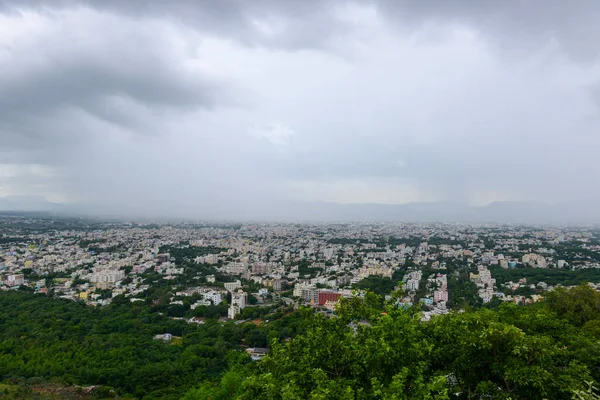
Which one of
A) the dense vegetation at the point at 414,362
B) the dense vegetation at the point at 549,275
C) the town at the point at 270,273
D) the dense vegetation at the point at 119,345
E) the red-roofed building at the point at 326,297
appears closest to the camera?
the dense vegetation at the point at 414,362

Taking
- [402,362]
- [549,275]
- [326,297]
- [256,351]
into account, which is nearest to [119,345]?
[256,351]

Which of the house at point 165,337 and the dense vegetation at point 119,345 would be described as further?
the house at point 165,337

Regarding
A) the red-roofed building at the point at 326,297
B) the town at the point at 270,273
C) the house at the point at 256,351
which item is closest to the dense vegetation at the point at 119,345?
the house at the point at 256,351

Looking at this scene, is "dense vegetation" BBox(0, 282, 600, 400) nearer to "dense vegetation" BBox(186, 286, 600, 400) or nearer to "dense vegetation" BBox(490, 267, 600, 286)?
"dense vegetation" BBox(186, 286, 600, 400)

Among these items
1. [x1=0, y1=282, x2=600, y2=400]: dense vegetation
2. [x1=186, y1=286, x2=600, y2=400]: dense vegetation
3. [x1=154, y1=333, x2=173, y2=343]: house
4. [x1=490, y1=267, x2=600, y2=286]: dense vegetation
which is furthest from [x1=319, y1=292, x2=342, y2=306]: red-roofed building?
[x1=186, y1=286, x2=600, y2=400]: dense vegetation

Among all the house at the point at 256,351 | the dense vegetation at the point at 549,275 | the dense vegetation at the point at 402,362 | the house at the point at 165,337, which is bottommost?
the house at the point at 256,351

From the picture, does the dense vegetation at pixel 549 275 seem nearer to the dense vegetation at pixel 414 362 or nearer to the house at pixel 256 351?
the house at pixel 256 351

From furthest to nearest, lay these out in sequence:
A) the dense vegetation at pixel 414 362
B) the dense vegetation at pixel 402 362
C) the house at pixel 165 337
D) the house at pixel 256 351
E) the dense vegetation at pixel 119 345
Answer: the house at pixel 165 337 < the house at pixel 256 351 < the dense vegetation at pixel 119 345 < the dense vegetation at pixel 402 362 < the dense vegetation at pixel 414 362
